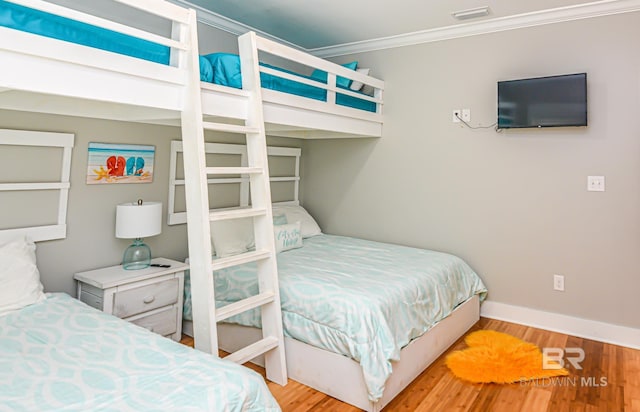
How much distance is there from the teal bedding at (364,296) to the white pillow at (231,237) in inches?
10.4

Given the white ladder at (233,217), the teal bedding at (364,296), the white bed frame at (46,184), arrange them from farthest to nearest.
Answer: the white bed frame at (46,184) → the teal bedding at (364,296) → the white ladder at (233,217)

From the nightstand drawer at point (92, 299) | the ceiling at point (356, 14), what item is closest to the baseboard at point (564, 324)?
the ceiling at point (356, 14)

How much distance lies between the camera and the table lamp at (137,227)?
8.91 feet

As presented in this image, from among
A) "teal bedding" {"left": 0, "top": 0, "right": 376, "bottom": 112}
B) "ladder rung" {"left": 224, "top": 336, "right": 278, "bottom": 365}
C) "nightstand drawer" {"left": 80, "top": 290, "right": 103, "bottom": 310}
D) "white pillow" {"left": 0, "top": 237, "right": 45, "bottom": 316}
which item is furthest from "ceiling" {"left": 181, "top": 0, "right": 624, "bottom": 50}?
"ladder rung" {"left": 224, "top": 336, "right": 278, "bottom": 365}

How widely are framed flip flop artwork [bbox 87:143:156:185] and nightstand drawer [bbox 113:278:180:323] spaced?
80cm

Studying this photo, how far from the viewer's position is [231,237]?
316 cm

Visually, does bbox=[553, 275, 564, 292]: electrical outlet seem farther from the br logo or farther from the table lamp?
the table lamp

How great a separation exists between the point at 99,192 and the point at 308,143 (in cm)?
231

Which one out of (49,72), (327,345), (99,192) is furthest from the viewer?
(99,192)

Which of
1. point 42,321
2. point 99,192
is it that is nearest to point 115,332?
point 42,321

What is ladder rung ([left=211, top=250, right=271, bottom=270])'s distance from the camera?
6.81 feet

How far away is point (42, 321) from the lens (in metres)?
1.98

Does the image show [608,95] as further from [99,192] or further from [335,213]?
[99,192]

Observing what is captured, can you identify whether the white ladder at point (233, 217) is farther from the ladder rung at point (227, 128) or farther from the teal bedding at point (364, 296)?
the teal bedding at point (364, 296)
